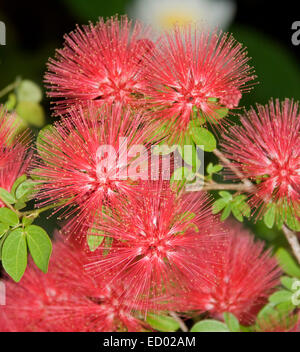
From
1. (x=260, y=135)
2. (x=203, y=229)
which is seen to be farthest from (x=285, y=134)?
(x=203, y=229)

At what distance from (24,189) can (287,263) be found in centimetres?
71

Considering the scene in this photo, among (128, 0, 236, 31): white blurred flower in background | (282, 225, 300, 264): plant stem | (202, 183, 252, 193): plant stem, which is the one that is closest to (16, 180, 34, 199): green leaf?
(202, 183, 252, 193): plant stem

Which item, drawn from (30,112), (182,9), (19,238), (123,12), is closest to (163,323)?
(19,238)

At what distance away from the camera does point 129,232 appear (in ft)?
2.96

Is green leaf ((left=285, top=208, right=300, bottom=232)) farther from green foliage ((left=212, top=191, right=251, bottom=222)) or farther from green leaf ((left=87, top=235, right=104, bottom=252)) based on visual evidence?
green leaf ((left=87, top=235, right=104, bottom=252))

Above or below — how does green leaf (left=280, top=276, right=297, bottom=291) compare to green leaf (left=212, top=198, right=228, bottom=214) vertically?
below

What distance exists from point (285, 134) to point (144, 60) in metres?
0.35

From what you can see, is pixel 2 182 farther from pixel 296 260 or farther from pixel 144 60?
pixel 296 260

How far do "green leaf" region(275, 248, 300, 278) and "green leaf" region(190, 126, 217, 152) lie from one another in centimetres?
41

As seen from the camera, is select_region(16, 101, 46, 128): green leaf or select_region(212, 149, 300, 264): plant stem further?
select_region(16, 101, 46, 128): green leaf

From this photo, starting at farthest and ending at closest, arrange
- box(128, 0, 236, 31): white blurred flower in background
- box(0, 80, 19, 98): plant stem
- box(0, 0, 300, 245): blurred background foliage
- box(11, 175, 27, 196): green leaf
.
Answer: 1. box(128, 0, 236, 31): white blurred flower in background
2. box(0, 0, 300, 245): blurred background foliage
3. box(0, 80, 19, 98): plant stem
4. box(11, 175, 27, 196): green leaf

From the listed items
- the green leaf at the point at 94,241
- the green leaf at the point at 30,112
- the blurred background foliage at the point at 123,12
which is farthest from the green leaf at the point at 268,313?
the blurred background foliage at the point at 123,12

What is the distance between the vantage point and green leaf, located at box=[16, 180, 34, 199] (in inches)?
38.2

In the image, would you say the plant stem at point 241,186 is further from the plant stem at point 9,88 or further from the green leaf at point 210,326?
the plant stem at point 9,88
